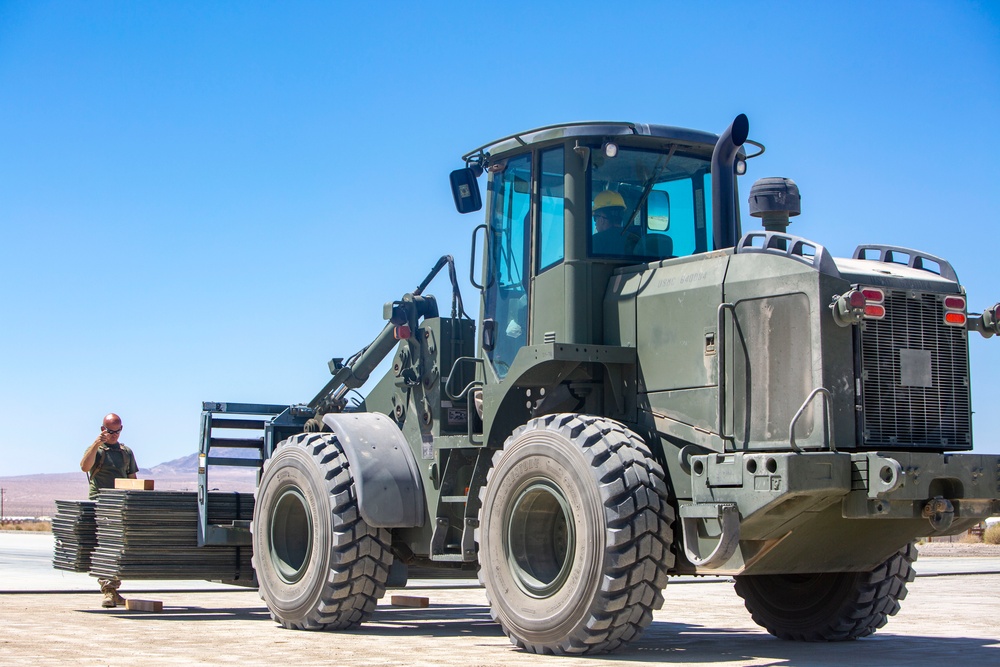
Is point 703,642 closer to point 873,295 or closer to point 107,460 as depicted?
point 873,295

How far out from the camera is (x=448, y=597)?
16281 mm

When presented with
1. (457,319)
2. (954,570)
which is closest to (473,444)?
(457,319)

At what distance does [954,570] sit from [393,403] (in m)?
14.6

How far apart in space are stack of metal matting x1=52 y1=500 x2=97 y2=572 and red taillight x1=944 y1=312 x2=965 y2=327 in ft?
28.8

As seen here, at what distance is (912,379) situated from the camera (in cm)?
911

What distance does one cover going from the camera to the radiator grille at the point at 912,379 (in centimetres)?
891

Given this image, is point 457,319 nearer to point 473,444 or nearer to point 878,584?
point 473,444

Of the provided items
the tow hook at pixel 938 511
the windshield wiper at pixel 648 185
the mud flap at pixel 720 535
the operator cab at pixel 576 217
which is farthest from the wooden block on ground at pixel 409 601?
the tow hook at pixel 938 511

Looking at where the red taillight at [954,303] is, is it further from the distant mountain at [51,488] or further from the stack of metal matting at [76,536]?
the distant mountain at [51,488]

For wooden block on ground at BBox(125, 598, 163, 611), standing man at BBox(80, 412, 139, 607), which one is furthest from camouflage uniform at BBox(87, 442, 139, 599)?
wooden block on ground at BBox(125, 598, 163, 611)

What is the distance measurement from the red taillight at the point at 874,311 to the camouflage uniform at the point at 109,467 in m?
8.93

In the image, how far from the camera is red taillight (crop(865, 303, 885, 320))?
876 centimetres

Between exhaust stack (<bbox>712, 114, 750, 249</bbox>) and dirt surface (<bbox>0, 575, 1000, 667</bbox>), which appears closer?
dirt surface (<bbox>0, 575, 1000, 667</bbox>)

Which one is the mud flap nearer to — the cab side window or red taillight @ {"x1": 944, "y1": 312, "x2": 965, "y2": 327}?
red taillight @ {"x1": 944, "y1": 312, "x2": 965, "y2": 327}
